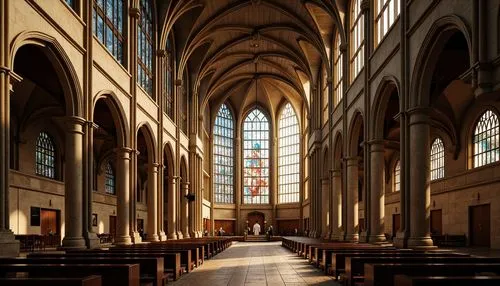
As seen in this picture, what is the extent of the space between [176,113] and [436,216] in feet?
59.9

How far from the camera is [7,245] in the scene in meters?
12.2

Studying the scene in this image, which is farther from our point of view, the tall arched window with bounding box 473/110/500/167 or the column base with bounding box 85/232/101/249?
the tall arched window with bounding box 473/110/500/167

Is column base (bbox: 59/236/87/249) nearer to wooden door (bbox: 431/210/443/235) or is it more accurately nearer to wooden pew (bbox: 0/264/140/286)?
wooden pew (bbox: 0/264/140/286)

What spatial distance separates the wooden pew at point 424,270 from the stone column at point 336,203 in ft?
81.5

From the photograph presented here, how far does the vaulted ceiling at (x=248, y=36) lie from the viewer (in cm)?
3459

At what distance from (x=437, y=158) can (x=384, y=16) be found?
12.2 metres

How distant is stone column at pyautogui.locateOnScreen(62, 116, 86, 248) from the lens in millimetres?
17641

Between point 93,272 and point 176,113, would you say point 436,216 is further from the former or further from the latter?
point 93,272

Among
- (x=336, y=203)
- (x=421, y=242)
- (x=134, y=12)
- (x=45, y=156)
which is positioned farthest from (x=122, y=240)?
(x=336, y=203)

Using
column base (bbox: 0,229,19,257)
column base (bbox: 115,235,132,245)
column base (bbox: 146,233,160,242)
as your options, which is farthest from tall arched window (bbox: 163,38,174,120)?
column base (bbox: 0,229,19,257)

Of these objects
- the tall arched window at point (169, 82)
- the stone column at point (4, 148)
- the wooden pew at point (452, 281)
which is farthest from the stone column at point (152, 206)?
the wooden pew at point (452, 281)

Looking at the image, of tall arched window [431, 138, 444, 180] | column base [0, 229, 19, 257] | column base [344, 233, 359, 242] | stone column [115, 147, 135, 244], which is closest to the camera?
column base [0, 229, 19, 257]

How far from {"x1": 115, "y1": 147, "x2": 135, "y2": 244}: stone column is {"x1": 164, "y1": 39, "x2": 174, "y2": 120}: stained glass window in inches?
461

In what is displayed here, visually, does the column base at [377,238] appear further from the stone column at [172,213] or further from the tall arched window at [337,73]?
the stone column at [172,213]
